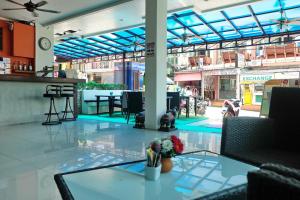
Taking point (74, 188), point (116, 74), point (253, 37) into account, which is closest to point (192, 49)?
point (253, 37)

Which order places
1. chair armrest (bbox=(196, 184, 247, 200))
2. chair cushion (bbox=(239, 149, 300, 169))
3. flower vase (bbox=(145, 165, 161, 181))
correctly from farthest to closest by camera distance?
chair cushion (bbox=(239, 149, 300, 169))
flower vase (bbox=(145, 165, 161, 181))
chair armrest (bbox=(196, 184, 247, 200))

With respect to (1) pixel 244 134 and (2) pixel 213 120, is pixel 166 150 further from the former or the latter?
(2) pixel 213 120

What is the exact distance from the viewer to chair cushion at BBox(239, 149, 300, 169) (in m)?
1.64

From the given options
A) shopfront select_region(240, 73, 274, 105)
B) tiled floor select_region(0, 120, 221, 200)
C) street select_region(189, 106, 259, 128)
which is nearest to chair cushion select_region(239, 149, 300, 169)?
tiled floor select_region(0, 120, 221, 200)

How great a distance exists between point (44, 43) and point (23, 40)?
709mm

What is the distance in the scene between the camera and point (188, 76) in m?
16.6

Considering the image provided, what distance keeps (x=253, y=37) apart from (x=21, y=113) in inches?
356

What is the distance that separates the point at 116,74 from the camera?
14641 mm

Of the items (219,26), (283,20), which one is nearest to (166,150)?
(283,20)

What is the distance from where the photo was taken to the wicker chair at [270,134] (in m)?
1.84

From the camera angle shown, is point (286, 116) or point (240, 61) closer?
point (286, 116)

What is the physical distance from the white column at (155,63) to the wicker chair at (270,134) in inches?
132

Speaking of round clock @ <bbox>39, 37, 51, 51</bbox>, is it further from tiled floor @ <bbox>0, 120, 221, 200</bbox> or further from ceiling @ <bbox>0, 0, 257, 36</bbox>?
tiled floor @ <bbox>0, 120, 221, 200</bbox>

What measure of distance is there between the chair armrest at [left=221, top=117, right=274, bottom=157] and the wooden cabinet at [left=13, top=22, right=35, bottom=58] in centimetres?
795
